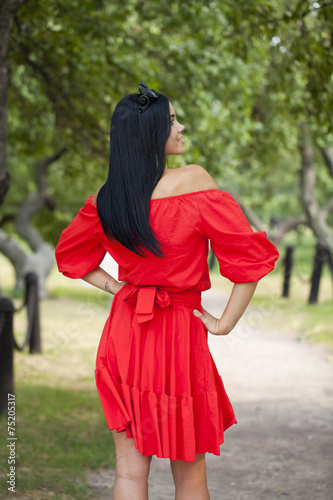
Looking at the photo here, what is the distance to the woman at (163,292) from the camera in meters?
2.34

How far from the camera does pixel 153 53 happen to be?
709 centimetres

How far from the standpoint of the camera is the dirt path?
12.8 ft

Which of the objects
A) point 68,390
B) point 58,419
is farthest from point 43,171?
point 58,419

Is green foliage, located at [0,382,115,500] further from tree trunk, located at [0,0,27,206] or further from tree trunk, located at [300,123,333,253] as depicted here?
tree trunk, located at [300,123,333,253]

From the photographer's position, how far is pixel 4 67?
4355 millimetres

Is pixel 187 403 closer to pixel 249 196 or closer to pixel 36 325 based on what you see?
pixel 36 325

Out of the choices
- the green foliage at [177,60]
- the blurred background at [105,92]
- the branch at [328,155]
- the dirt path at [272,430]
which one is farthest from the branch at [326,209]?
the dirt path at [272,430]

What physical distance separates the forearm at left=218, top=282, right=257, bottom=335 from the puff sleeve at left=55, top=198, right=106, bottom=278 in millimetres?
664

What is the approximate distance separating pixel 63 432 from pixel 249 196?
1876cm

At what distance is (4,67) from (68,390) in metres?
3.36

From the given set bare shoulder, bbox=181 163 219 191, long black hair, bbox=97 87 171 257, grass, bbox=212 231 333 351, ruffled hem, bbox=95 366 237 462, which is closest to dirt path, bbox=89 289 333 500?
grass, bbox=212 231 333 351

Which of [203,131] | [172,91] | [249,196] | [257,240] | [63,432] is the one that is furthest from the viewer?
[249,196]

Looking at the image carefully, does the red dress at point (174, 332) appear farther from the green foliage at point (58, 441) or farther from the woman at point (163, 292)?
the green foliage at point (58, 441)

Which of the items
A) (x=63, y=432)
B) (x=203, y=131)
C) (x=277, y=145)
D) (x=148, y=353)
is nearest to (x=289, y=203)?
(x=277, y=145)
